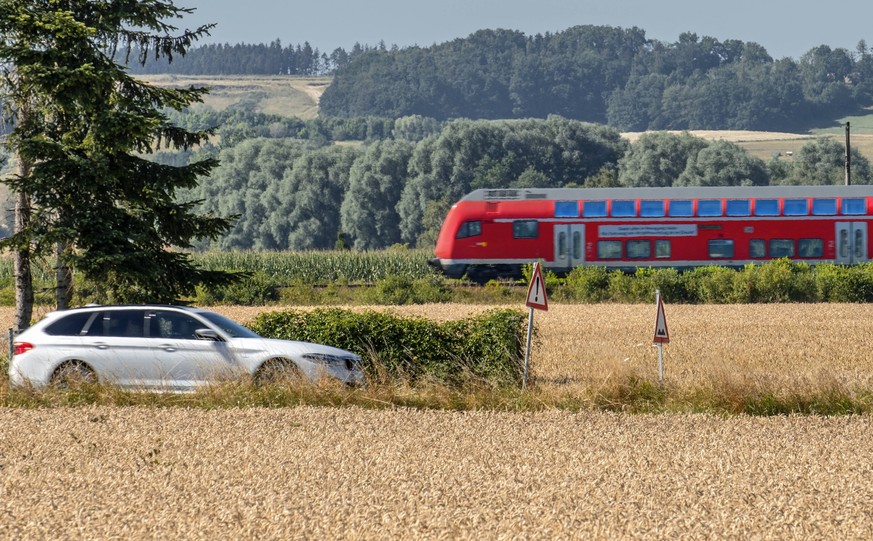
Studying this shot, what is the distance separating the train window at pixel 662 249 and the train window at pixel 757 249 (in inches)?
113

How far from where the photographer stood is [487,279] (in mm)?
45000

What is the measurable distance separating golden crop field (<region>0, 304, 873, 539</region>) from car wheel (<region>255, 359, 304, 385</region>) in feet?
4.27

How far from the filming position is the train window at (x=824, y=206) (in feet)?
144

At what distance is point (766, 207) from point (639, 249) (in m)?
4.66

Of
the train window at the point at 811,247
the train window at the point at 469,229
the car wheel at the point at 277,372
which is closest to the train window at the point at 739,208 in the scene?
the train window at the point at 811,247

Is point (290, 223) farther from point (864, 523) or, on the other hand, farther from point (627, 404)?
point (864, 523)

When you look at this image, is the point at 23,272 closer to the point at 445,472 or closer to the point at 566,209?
the point at 445,472

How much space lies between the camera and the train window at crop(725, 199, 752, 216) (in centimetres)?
4397

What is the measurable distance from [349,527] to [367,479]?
5.72 ft

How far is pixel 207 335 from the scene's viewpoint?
1636 cm

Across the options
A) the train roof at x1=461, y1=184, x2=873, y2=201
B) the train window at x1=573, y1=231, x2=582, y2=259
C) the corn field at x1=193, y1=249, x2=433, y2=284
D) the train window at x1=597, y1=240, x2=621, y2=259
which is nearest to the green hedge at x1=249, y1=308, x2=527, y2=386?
the train window at x1=573, y1=231, x2=582, y2=259

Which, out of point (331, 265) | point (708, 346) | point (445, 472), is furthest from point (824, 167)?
point (445, 472)

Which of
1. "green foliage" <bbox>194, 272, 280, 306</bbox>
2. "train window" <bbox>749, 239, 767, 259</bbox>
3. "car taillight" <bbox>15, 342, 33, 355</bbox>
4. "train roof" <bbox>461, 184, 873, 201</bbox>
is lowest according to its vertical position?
"green foliage" <bbox>194, 272, 280, 306</bbox>

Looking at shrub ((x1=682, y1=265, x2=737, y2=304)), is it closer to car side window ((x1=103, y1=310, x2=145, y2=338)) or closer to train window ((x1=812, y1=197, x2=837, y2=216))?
train window ((x1=812, y1=197, x2=837, y2=216))
